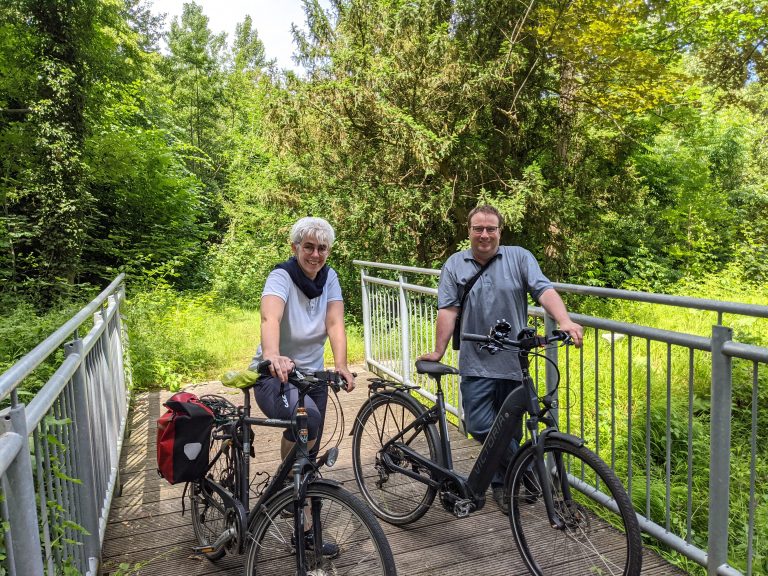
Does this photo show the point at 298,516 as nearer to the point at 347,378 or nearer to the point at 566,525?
the point at 347,378

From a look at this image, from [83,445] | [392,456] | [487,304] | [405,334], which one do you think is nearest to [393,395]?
[392,456]

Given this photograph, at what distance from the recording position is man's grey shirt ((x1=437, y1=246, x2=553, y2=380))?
3258 millimetres

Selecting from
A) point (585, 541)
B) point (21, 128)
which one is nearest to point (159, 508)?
point (585, 541)

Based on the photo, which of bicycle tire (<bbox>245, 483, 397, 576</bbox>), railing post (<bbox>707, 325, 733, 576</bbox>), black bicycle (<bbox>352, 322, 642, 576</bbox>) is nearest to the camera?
bicycle tire (<bbox>245, 483, 397, 576</bbox>)

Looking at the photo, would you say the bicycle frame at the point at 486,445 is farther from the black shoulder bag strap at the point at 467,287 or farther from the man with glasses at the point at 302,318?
the man with glasses at the point at 302,318

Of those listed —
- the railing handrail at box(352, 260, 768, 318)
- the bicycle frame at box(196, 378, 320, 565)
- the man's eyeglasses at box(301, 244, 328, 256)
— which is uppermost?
the man's eyeglasses at box(301, 244, 328, 256)

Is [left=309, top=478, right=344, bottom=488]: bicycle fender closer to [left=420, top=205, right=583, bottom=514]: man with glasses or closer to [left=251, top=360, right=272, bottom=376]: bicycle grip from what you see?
[left=251, top=360, right=272, bottom=376]: bicycle grip

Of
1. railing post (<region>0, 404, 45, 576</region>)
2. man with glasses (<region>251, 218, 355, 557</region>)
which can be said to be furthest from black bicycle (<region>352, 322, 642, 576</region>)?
railing post (<region>0, 404, 45, 576</region>)

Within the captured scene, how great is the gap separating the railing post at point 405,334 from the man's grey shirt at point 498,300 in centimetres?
229

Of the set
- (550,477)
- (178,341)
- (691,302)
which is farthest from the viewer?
(178,341)

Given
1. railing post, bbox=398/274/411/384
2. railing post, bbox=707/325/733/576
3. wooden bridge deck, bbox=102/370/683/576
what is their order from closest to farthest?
railing post, bbox=707/325/733/576
wooden bridge deck, bbox=102/370/683/576
railing post, bbox=398/274/411/384

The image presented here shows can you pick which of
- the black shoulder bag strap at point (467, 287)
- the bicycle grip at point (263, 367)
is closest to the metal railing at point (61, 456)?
the bicycle grip at point (263, 367)

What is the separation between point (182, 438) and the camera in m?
2.52

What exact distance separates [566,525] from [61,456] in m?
2.15
